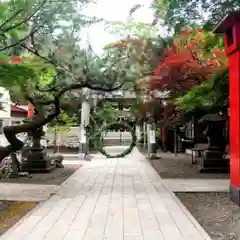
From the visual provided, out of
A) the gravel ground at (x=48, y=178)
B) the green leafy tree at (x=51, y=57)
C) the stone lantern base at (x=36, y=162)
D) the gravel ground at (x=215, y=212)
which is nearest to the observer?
the gravel ground at (x=215, y=212)

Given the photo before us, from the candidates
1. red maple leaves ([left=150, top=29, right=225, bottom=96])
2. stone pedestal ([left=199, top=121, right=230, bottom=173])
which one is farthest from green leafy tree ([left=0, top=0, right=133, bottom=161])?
stone pedestal ([left=199, top=121, right=230, bottom=173])

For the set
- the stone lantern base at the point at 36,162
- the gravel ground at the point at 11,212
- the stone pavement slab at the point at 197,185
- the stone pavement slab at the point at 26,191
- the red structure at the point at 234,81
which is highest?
the red structure at the point at 234,81

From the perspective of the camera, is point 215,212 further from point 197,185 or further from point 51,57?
point 51,57

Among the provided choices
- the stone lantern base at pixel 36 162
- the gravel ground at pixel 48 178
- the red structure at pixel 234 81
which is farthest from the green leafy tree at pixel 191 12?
the stone lantern base at pixel 36 162

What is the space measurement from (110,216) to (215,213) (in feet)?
6.79

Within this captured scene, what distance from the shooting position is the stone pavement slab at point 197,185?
12.2m

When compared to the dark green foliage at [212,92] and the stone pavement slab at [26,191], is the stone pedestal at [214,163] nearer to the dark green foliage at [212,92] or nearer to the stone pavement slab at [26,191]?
the dark green foliage at [212,92]

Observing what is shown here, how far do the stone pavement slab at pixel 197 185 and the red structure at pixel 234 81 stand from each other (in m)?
2.15

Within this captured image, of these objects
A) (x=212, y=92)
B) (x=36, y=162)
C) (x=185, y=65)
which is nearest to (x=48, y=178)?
(x=36, y=162)

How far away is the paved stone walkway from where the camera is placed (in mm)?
6848

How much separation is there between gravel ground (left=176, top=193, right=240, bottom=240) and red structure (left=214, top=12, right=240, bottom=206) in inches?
18.0

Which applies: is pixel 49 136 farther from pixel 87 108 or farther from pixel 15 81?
pixel 15 81

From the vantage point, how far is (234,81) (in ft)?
32.2

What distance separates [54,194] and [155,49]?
969 cm
